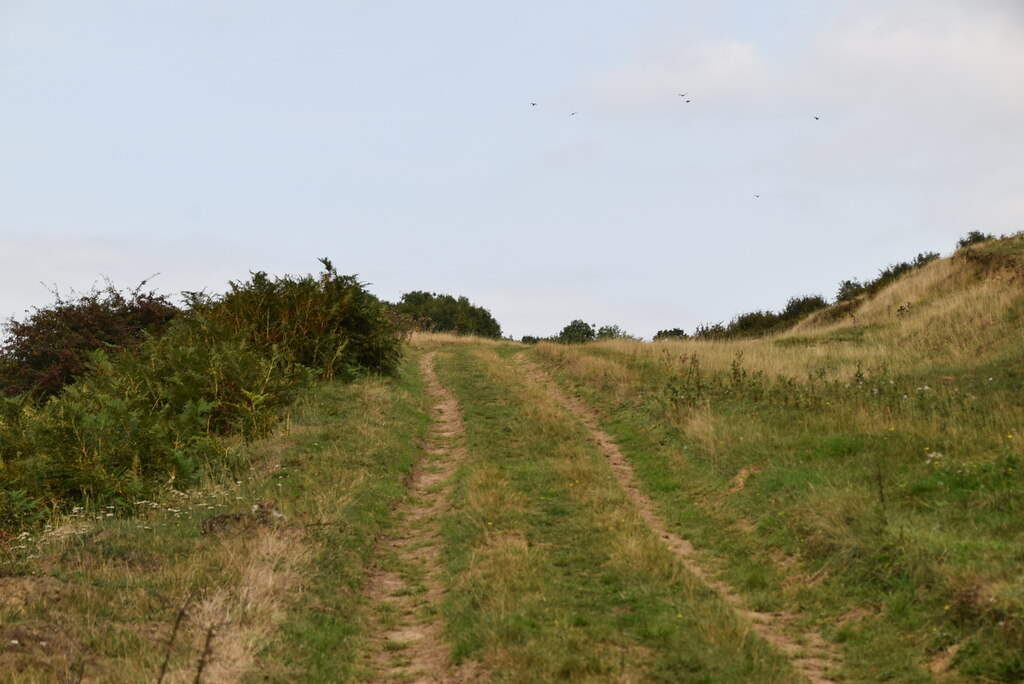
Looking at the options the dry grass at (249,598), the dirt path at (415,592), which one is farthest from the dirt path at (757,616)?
the dry grass at (249,598)

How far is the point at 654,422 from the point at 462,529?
276 inches

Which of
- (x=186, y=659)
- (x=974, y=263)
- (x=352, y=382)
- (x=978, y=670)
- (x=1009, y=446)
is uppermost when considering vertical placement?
(x=974, y=263)

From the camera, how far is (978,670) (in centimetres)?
666

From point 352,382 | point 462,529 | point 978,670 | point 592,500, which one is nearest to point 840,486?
point 592,500

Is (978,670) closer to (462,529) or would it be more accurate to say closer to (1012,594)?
(1012,594)

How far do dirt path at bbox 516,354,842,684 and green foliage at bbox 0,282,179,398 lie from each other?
19.3 meters

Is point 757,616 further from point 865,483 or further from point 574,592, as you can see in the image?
point 865,483

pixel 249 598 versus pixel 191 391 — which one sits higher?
pixel 191 391

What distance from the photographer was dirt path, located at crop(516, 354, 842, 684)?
7387 millimetres

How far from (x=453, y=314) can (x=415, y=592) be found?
68601 millimetres

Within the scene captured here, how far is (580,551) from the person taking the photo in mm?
10078

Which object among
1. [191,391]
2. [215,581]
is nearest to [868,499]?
[215,581]

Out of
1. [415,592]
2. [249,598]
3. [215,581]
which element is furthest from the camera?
[415,592]

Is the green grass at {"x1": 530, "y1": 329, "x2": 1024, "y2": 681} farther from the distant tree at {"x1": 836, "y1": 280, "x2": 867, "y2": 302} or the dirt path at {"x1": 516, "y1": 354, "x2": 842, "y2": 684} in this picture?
the distant tree at {"x1": 836, "y1": 280, "x2": 867, "y2": 302}
